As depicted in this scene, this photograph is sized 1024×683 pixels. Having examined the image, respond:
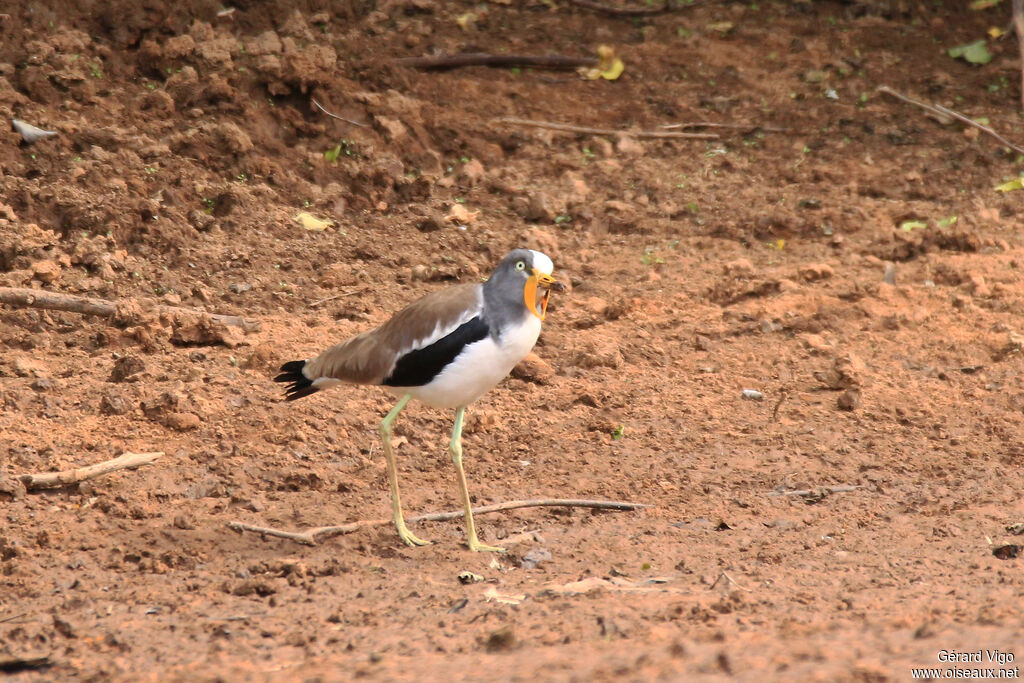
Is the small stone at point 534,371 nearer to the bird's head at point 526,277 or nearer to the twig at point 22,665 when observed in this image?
the bird's head at point 526,277

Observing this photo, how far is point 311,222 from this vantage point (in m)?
7.98

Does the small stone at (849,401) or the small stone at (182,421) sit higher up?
the small stone at (182,421)

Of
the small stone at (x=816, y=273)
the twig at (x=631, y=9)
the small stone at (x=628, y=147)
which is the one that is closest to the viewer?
the small stone at (x=816, y=273)

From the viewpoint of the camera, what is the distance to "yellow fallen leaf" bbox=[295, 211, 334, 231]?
26.1 feet

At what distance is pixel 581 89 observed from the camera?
9898 millimetres

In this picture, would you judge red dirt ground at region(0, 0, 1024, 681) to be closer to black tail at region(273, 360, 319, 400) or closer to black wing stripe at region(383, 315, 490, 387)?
black tail at region(273, 360, 319, 400)

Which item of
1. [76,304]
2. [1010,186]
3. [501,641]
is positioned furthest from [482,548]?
[1010,186]

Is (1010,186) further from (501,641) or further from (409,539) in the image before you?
(501,641)

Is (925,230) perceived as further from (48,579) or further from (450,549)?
(48,579)

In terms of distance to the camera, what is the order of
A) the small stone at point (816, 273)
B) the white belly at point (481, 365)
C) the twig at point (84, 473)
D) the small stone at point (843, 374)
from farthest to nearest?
the small stone at point (816, 273), the small stone at point (843, 374), the twig at point (84, 473), the white belly at point (481, 365)

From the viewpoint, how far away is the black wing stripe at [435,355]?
15.9ft

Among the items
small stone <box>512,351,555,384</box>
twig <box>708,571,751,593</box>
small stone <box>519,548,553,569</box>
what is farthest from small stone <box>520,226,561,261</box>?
twig <box>708,571,751,593</box>

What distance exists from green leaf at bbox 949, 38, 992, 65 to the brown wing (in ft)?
23.5

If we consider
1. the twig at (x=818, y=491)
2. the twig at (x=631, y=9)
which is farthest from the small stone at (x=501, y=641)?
the twig at (x=631, y=9)
